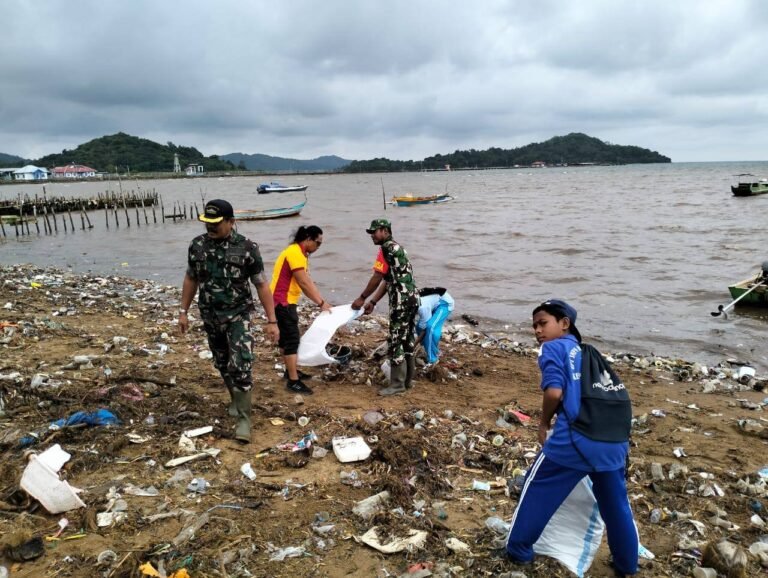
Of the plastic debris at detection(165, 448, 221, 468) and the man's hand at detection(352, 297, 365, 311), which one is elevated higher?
the man's hand at detection(352, 297, 365, 311)

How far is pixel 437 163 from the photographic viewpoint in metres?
171

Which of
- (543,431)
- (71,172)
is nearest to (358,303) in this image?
(543,431)

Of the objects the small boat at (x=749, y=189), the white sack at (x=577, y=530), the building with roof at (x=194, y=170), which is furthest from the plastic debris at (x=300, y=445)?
the building with roof at (x=194, y=170)

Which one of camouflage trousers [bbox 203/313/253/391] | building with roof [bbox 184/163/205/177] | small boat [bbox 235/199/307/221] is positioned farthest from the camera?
building with roof [bbox 184/163/205/177]

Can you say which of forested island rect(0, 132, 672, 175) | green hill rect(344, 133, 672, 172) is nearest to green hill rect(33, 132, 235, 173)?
forested island rect(0, 132, 672, 175)

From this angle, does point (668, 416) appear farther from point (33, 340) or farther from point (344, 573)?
point (33, 340)

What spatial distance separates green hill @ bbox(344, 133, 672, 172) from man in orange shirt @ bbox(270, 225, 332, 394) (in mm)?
166666

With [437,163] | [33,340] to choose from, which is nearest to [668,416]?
[33,340]

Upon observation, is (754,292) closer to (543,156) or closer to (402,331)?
(402,331)

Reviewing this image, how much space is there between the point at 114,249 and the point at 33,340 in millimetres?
16239

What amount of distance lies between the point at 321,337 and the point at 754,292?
9.16m

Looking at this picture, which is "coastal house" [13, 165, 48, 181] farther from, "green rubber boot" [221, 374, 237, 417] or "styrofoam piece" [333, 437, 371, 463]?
"styrofoam piece" [333, 437, 371, 463]

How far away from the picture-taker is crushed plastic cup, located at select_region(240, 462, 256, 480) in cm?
378

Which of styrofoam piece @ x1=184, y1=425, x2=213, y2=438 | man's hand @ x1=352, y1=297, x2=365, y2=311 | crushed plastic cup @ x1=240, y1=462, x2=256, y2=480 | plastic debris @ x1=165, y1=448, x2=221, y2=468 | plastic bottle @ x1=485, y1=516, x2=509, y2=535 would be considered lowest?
plastic bottle @ x1=485, y1=516, x2=509, y2=535
